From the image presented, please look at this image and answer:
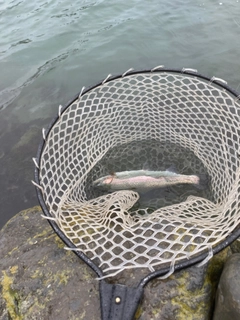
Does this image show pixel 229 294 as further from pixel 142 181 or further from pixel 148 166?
pixel 148 166

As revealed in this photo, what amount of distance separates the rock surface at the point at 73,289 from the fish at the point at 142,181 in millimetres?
1650

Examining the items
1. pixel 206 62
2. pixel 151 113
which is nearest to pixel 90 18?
pixel 206 62

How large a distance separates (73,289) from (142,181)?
7.13 feet

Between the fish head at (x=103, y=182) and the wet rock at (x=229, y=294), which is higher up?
the wet rock at (x=229, y=294)

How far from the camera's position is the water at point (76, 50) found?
5.37 metres

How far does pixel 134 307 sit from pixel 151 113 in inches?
126

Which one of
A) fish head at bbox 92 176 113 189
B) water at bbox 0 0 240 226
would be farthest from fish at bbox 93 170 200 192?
water at bbox 0 0 240 226

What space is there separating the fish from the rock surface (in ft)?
5.41

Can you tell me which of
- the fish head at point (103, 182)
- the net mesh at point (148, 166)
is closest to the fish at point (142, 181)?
the fish head at point (103, 182)

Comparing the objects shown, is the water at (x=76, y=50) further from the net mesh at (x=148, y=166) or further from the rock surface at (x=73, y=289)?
the rock surface at (x=73, y=289)

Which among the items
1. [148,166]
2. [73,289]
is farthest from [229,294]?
[148,166]

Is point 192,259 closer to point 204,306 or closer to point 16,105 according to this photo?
point 204,306

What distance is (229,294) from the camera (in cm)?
206

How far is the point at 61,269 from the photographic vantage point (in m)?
2.53
